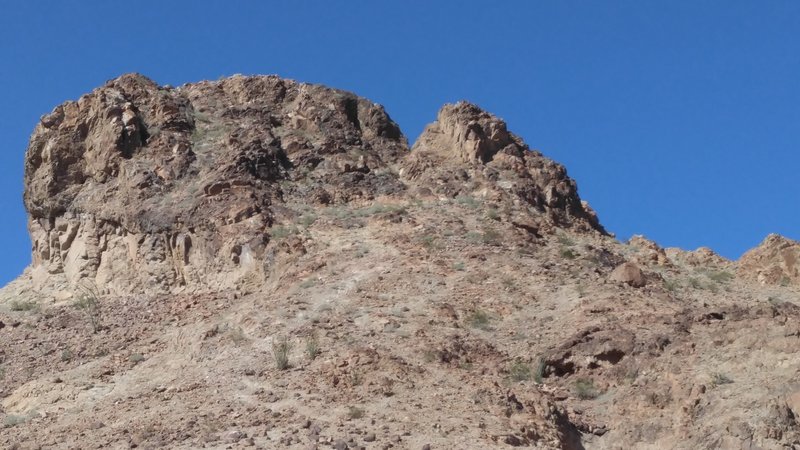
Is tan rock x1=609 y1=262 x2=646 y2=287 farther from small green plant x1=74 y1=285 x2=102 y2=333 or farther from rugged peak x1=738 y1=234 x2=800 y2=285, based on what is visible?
small green plant x1=74 y1=285 x2=102 y2=333

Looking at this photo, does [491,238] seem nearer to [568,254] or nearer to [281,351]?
[568,254]

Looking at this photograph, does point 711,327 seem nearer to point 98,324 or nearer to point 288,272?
point 288,272

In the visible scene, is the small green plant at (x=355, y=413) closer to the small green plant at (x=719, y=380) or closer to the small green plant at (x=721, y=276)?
the small green plant at (x=719, y=380)

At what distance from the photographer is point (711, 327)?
61.4 feet

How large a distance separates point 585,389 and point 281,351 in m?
5.35

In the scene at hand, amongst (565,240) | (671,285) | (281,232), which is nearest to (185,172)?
(281,232)

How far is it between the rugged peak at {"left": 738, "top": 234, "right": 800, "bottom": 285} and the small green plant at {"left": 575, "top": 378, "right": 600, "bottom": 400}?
9.13 metres

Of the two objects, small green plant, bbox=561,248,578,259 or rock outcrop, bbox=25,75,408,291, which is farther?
rock outcrop, bbox=25,75,408,291

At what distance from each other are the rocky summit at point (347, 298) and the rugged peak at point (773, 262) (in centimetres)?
6

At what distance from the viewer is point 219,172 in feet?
91.0

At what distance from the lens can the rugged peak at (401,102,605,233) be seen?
2845 cm

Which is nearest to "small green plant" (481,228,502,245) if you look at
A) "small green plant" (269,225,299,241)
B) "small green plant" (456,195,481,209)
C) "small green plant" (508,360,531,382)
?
"small green plant" (456,195,481,209)

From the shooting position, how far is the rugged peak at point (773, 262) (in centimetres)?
2544

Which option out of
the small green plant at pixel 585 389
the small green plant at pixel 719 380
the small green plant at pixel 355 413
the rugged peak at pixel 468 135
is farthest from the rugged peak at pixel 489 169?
the small green plant at pixel 355 413
